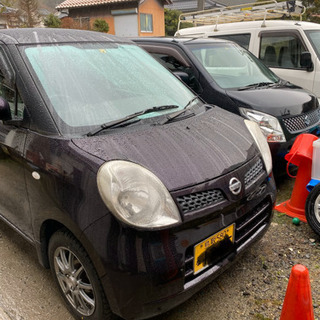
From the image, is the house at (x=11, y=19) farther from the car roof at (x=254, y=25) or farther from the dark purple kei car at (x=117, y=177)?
the dark purple kei car at (x=117, y=177)

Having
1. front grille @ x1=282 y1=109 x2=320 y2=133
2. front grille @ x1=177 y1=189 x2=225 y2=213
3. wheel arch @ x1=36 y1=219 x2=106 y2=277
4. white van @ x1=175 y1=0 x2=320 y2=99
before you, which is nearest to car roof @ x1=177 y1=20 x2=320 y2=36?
white van @ x1=175 y1=0 x2=320 y2=99

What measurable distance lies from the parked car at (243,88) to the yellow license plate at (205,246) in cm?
191

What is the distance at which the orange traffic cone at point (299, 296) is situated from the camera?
1.62 meters

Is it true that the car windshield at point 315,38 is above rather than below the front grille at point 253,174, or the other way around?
above

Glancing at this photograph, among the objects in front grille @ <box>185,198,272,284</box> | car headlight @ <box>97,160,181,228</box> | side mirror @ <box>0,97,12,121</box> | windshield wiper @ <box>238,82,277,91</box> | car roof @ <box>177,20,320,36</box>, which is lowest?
front grille @ <box>185,198,272,284</box>

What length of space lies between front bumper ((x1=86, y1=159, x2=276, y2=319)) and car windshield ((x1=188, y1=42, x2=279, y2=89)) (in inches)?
106

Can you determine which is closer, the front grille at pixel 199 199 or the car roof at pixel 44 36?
the front grille at pixel 199 199

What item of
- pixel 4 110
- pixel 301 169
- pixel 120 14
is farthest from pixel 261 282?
pixel 120 14

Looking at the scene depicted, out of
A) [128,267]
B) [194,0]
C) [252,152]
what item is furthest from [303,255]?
[194,0]

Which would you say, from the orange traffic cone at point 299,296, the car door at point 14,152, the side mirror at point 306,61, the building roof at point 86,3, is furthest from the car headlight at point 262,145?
the building roof at point 86,3

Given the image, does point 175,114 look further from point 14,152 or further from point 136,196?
point 14,152

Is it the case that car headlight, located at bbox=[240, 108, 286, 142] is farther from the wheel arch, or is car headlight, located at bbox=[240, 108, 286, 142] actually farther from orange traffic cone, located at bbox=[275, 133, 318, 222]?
the wheel arch

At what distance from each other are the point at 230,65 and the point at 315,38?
6.66 ft

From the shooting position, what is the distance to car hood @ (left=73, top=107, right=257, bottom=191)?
1.81m
